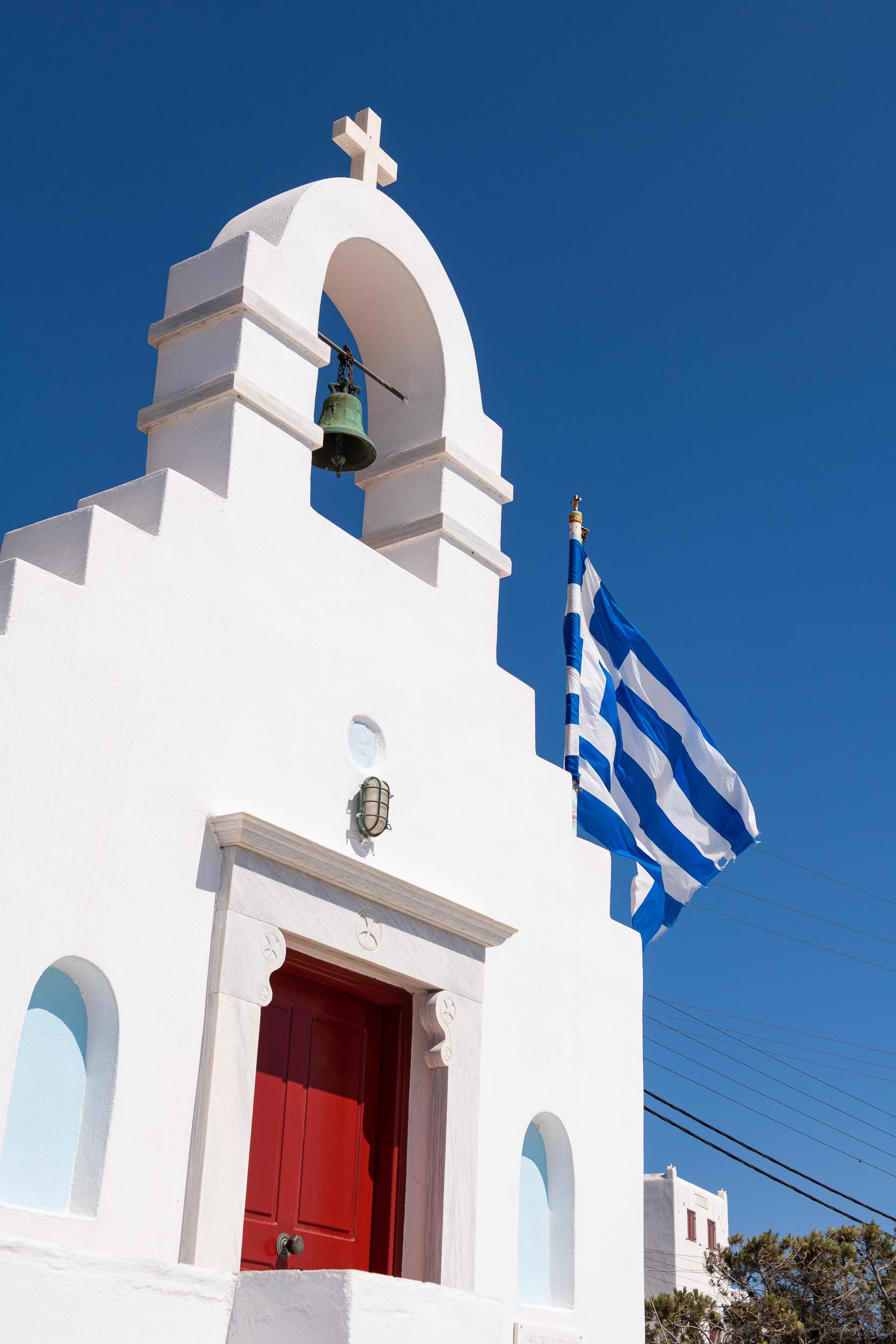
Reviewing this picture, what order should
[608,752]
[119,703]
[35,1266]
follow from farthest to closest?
1. [608,752]
2. [119,703]
3. [35,1266]

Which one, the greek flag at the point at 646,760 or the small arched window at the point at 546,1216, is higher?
the greek flag at the point at 646,760

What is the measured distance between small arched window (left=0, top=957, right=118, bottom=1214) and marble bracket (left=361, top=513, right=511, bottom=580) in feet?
11.2

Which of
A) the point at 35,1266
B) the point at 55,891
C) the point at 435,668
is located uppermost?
the point at 435,668

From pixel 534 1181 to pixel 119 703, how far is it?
139 inches

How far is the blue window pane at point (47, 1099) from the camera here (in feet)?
17.2

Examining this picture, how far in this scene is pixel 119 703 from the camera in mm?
5887

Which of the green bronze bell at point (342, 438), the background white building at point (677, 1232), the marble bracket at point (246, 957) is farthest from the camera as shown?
the background white building at point (677, 1232)

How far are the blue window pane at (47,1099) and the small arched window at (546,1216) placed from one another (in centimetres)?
288

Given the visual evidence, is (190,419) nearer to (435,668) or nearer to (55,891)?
(435,668)

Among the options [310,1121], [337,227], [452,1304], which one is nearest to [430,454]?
[337,227]

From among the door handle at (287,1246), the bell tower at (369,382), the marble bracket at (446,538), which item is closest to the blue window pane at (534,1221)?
the door handle at (287,1246)

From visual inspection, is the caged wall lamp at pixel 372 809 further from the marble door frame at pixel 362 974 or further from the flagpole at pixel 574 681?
the flagpole at pixel 574 681

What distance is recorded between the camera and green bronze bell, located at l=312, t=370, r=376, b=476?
8281 mm

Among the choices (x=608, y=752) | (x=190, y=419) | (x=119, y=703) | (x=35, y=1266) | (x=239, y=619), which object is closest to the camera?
(x=35, y=1266)
